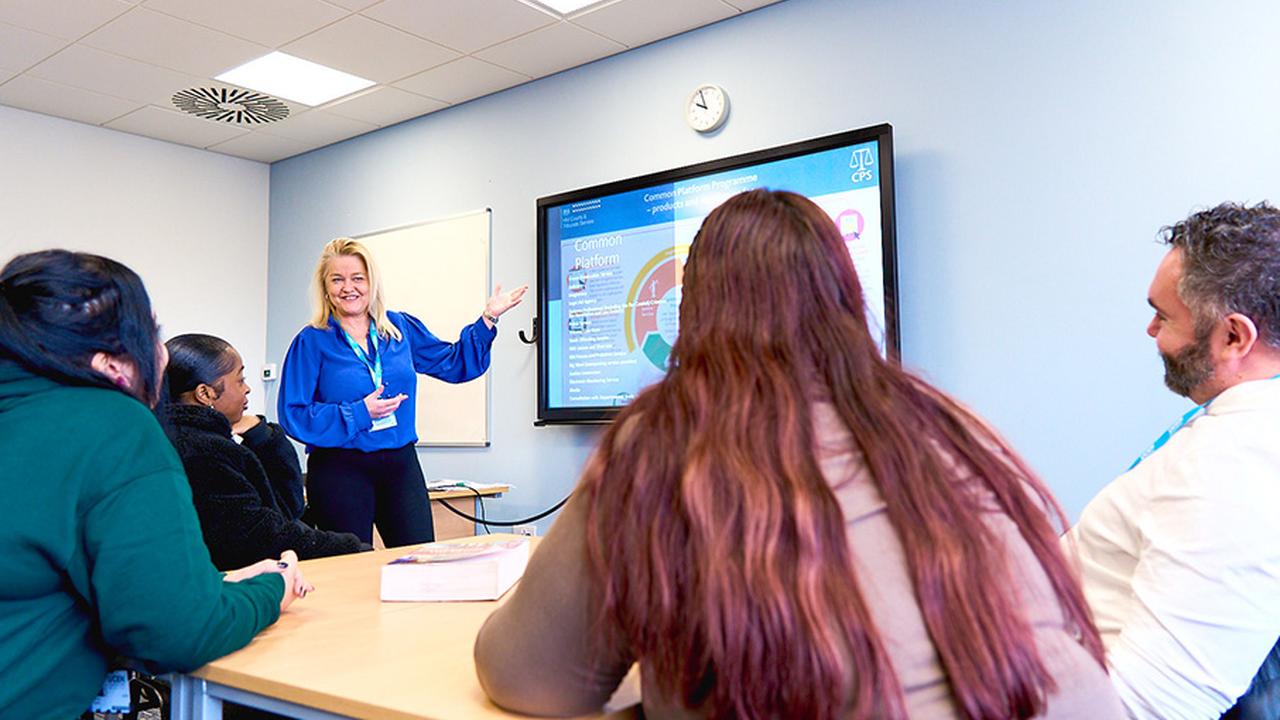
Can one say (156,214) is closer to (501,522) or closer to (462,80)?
(462,80)

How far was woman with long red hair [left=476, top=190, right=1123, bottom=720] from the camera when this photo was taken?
724 mm

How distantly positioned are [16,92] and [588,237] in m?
2.90

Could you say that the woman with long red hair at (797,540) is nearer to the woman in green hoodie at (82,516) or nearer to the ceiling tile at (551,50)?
the woman in green hoodie at (82,516)

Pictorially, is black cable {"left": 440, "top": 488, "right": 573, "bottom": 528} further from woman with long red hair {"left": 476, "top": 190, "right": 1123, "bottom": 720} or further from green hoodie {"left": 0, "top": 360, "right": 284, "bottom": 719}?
woman with long red hair {"left": 476, "top": 190, "right": 1123, "bottom": 720}

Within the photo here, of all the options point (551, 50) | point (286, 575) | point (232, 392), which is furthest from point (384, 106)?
point (286, 575)

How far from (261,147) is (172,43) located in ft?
4.80

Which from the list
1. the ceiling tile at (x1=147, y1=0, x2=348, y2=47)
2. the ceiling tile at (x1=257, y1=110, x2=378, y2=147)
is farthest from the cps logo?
the ceiling tile at (x1=257, y1=110, x2=378, y2=147)

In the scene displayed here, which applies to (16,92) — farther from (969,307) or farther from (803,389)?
(803,389)

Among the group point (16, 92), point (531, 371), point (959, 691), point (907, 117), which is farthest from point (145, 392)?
point (16, 92)

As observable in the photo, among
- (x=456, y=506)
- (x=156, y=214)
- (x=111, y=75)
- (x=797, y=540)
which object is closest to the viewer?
(x=797, y=540)

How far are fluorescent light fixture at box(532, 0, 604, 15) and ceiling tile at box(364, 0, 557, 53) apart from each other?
5cm

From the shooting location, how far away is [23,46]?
3.96 m

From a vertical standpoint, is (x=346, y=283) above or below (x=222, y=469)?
above

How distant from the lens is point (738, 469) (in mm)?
759
